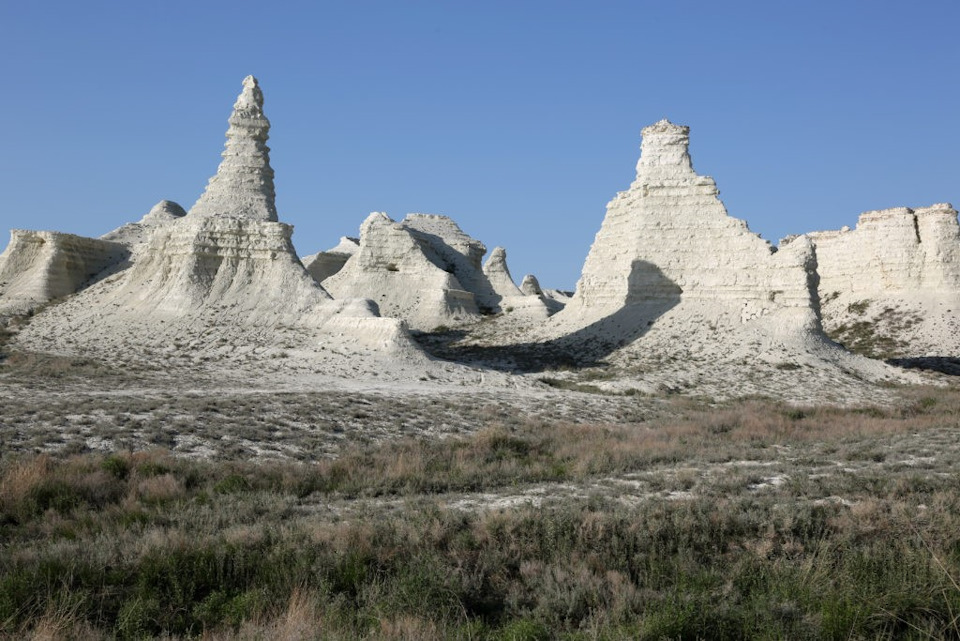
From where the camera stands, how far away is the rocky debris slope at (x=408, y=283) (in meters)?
54.7

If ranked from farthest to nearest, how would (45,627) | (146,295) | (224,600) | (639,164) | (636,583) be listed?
(639,164) < (146,295) < (636,583) < (224,600) < (45,627)

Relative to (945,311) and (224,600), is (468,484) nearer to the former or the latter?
(224,600)

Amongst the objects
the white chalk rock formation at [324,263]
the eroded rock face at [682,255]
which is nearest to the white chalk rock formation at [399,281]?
the white chalk rock formation at [324,263]

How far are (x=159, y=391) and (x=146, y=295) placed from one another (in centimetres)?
1801

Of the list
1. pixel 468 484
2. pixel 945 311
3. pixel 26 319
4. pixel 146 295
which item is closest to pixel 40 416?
pixel 468 484

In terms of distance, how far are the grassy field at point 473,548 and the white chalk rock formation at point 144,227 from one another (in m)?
43.8

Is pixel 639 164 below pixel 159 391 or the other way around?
the other way around

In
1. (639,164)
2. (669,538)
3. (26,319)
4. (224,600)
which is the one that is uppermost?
(639,164)

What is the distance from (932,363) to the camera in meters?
40.2

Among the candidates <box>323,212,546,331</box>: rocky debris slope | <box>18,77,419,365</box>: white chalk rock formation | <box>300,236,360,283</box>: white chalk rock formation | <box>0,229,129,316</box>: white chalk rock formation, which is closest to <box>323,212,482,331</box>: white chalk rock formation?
<box>323,212,546,331</box>: rocky debris slope

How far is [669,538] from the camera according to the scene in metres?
8.40

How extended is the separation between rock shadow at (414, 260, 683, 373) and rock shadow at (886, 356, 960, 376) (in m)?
12.5

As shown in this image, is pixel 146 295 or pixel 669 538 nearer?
pixel 669 538

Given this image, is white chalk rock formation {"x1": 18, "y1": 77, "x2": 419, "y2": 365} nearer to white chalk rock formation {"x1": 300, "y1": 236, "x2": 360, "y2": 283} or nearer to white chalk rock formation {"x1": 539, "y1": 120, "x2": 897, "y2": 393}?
white chalk rock formation {"x1": 539, "y1": 120, "x2": 897, "y2": 393}
